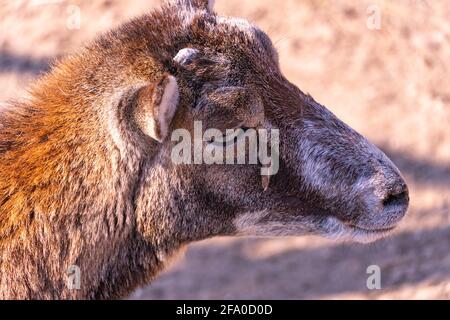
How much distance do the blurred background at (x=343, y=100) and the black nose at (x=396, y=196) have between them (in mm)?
2644

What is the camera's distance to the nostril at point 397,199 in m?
4.50

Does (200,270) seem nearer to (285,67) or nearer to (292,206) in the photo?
(285,67)

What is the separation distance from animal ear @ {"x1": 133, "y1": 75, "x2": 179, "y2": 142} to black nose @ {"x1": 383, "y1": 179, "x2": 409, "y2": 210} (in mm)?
1352

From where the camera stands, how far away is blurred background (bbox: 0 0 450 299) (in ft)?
23.8

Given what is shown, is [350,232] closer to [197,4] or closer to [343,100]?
[197,4]

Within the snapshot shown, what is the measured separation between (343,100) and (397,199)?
3268 mm

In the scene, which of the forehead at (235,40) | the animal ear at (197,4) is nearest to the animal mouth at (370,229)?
the forehead at (235,40)

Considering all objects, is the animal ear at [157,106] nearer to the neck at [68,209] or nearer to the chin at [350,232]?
the neck at [68,209]

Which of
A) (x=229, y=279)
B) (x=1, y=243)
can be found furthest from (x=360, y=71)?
(x=1, y=243)

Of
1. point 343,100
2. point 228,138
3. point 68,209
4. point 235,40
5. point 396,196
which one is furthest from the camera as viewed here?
point 343,100

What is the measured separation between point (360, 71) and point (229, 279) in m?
2.46

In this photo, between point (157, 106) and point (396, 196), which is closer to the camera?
point (157, 106)

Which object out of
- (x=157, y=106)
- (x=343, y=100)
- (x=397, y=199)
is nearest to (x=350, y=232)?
(x=397, y=199)

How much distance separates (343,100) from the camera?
771 cm
